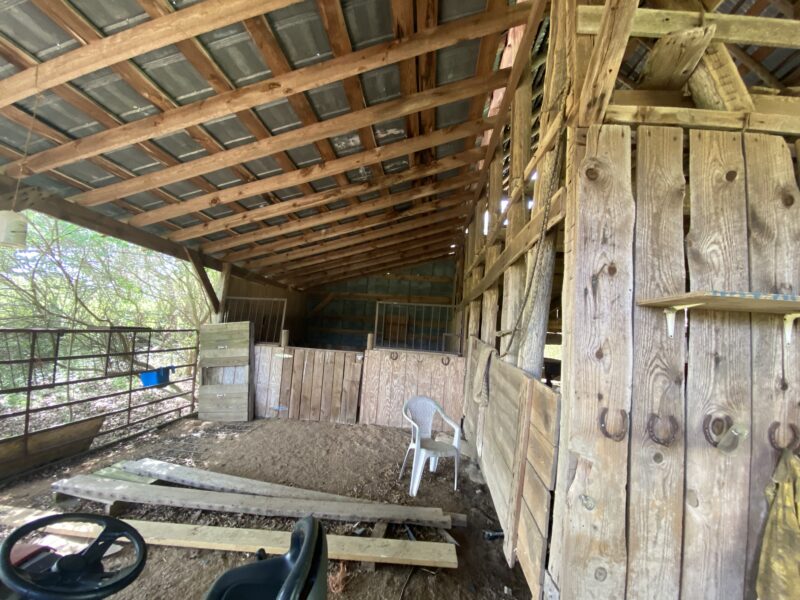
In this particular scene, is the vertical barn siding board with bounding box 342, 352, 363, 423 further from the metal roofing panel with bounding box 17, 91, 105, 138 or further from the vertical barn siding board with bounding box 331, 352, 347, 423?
the metal roofing panel with bounding box 17, 91, 105, 138

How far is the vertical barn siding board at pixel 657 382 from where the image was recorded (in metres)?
1.14

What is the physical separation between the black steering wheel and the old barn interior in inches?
51.3

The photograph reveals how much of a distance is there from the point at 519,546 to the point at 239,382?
513 centimetres

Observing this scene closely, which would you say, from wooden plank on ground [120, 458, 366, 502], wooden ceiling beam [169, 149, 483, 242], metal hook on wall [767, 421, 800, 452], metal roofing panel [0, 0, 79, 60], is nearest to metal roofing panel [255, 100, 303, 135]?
metal roofing panel [0, 0, 79, 60]

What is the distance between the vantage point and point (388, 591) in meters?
2.12

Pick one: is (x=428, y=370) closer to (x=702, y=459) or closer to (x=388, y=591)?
(x=388, y=591)

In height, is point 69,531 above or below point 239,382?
below

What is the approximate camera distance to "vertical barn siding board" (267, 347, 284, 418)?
18.9 ft

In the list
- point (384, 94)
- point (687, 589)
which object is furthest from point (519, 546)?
point (384, 94)

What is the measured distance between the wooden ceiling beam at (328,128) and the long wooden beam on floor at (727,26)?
1.97m

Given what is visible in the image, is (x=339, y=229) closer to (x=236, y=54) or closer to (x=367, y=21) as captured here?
(x=236, y=54)

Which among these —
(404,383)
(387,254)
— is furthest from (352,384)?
(387,254)

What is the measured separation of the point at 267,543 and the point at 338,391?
338cm

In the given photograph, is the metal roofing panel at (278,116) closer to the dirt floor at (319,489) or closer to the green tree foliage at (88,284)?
the dirt floor at (319,489)
